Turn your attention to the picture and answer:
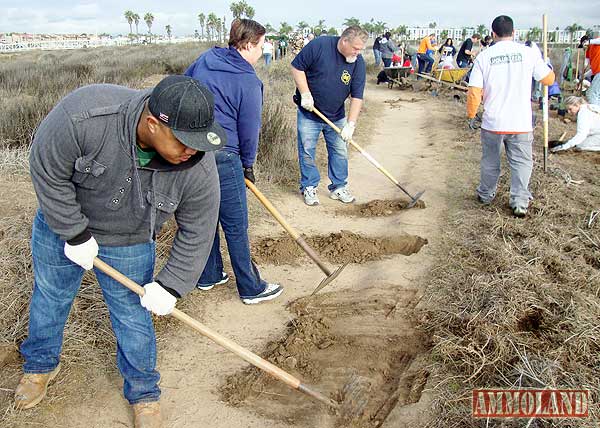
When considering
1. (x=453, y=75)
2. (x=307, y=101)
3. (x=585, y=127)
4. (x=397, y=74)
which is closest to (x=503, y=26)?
(x=307, y=101)

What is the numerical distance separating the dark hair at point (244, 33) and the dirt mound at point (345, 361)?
6.35ft

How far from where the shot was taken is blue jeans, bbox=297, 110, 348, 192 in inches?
232

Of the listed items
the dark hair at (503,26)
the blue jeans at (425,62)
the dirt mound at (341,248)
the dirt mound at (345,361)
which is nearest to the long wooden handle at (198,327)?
the dirt mound at (345,361)

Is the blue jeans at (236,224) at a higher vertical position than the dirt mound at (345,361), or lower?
higher

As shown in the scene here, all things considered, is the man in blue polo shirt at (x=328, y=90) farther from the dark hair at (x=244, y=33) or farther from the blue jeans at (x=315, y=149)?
the dark hair at (x=244, y=33)

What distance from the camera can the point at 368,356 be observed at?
3.41 m

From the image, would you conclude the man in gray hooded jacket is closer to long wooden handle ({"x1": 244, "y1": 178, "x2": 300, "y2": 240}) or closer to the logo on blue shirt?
long wooden handle ({"x1": 244, "y1": 178, "x2": 300, "y2": 240})

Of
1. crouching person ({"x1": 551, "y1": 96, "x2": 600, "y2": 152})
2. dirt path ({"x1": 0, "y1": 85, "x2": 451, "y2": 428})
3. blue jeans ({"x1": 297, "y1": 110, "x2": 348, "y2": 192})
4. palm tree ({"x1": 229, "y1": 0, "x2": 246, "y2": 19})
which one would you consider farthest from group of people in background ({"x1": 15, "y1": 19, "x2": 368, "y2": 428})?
palm tree ({"x1": 229, "y1": 0, "x2": 246, "y2": 19})

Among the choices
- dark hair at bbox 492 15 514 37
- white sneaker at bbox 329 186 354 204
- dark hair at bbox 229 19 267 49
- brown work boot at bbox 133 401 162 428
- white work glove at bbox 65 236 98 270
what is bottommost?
brown work boot at bbox 133 401 162 428

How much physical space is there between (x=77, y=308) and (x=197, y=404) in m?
1.12

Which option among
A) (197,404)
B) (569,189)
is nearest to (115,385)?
(197,404)

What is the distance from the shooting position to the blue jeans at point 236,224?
3643mm

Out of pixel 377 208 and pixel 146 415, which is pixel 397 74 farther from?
pixel 146 415

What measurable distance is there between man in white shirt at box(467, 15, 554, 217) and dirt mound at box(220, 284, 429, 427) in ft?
6.68
